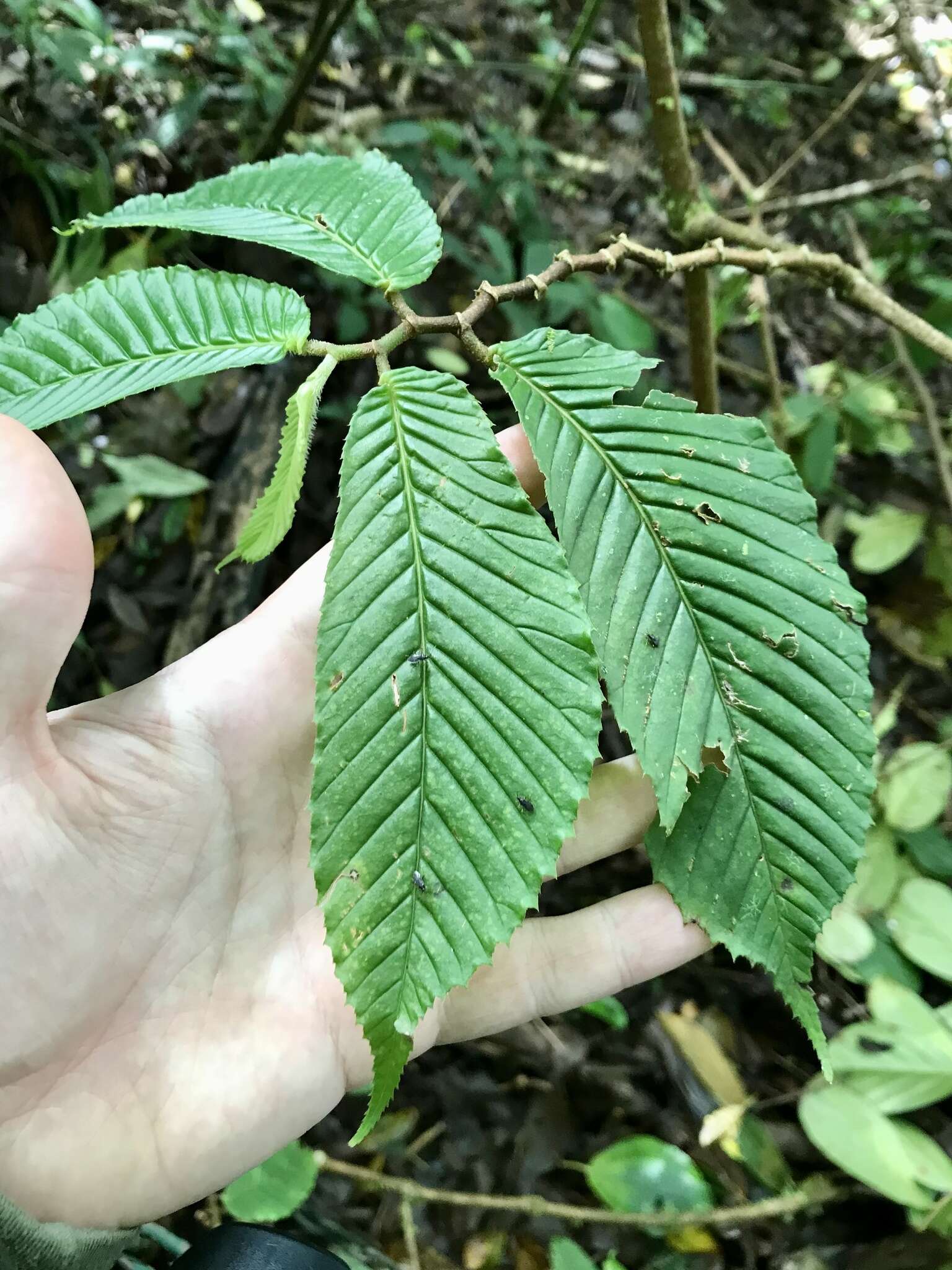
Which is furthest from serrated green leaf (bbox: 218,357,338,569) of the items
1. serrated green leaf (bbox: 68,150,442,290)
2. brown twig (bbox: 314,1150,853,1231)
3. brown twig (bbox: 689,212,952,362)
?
brown twig (bbox: 314,1150,853,1231)

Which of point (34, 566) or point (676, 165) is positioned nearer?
point (34, 566)

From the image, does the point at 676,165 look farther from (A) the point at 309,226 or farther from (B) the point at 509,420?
(B) the point at 509,420

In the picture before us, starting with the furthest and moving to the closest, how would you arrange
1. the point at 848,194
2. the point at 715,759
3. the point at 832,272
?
the point at 848,194 < the point at 832,272 < the point at 715,759

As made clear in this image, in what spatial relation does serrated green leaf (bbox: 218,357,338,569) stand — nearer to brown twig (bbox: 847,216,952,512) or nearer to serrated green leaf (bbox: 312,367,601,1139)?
serrated green leaf (bbox: 312,367,601,1139)

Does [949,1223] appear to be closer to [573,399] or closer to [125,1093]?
[125,1093]

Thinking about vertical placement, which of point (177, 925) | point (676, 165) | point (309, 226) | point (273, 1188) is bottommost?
point (273, 1188)

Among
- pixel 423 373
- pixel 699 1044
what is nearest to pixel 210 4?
pixel 423 373

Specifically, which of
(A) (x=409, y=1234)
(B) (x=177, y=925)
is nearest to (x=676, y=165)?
(B) (x=177, y=925)

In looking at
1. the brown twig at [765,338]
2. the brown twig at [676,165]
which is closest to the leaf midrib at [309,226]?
the brown twig at [676,165]
